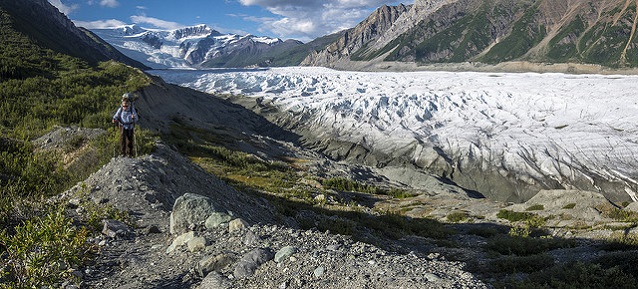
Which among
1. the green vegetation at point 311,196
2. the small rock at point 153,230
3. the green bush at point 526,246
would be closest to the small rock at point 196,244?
the small rock at point 153,230

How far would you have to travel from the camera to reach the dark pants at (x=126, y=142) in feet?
42.7

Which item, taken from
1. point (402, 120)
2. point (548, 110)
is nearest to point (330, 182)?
point (402, 120)

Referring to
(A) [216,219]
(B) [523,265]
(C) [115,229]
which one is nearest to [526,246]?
(B) [523,265]

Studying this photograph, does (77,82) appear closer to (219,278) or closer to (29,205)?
(29,205)

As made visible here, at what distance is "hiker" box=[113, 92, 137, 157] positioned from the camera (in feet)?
42.5

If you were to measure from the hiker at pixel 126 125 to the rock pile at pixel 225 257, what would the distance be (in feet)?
12.2

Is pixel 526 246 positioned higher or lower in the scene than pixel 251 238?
lower

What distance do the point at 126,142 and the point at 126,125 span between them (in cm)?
61

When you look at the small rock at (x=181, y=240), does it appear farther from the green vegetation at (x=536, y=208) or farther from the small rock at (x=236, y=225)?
the green vegetation at (x=536, y=208)

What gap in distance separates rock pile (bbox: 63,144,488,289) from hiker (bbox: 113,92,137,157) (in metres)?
3.72

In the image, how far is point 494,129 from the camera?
82750 mm

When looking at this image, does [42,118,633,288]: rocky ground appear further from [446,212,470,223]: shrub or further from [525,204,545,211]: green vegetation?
[525,204,545,211]: green vegetation

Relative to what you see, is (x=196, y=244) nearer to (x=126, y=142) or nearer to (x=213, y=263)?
(x=213, y=263)

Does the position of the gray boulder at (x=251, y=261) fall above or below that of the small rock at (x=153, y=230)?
above
